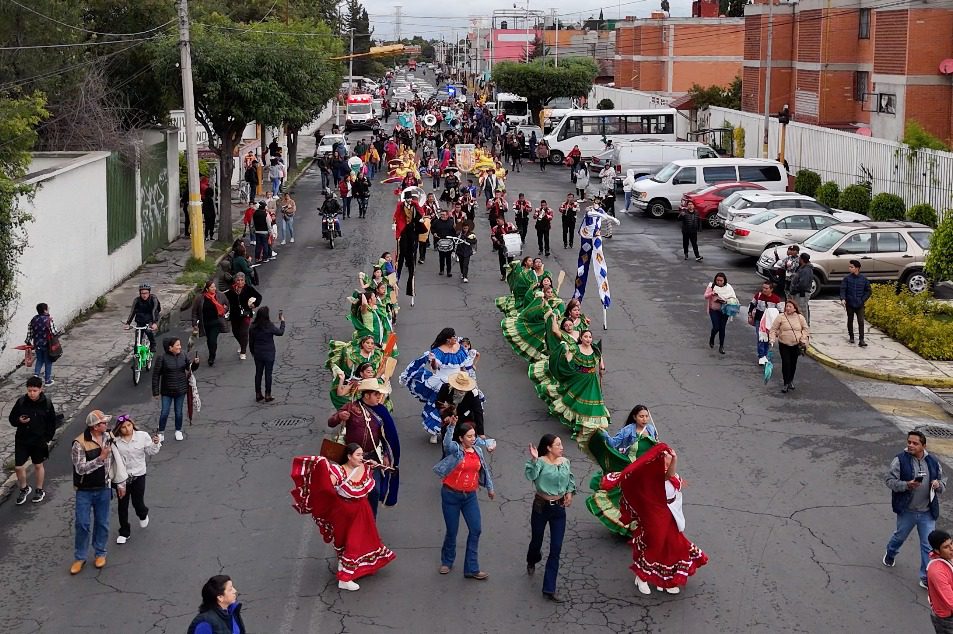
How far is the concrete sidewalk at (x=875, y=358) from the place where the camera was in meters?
18.1

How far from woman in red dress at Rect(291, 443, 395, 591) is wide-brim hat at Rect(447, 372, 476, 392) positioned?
2.88 meters

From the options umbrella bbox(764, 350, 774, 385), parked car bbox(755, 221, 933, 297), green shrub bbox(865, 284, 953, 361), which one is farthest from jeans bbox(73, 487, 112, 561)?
parked car bbox(755, 221, 933, 297)

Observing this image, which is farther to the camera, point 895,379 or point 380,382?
point 895,379

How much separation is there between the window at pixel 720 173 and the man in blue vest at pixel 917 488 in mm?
25466

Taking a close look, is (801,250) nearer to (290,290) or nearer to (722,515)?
(290,290)

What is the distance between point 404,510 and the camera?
12.3 m

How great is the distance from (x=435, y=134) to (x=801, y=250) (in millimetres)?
36460

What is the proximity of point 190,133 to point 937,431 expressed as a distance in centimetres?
1714

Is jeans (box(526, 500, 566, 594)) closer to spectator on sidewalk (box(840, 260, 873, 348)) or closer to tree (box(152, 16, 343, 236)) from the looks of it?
spectator on sidewalk (box(840, 260, 873, 348))

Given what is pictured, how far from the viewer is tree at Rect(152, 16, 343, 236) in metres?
29.0

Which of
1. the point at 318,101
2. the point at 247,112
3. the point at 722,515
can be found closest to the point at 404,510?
the point at 722,515

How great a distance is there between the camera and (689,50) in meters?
73.4

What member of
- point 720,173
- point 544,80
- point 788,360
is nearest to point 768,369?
point 788,360

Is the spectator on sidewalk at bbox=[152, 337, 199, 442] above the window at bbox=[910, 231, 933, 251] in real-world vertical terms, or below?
below
